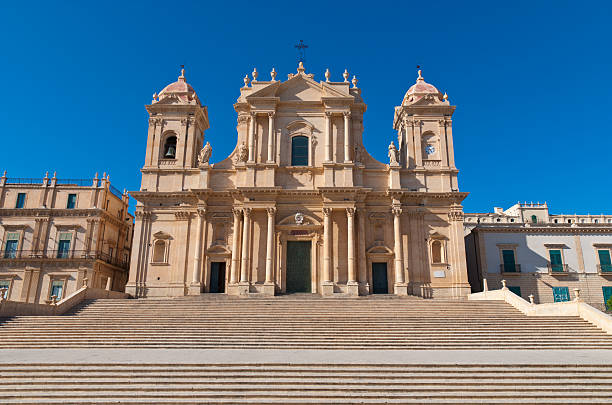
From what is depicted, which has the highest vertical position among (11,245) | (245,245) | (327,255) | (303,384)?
(11,245)

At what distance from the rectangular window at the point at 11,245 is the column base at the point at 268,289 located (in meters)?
18.2

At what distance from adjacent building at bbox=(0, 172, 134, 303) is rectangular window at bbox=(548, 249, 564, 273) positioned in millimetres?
30255

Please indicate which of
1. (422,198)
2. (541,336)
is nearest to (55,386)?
(541,336)

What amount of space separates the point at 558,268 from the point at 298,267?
18107 millimetres

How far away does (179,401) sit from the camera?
9625 mm

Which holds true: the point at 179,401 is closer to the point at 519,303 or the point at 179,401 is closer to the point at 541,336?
the point at 541,336

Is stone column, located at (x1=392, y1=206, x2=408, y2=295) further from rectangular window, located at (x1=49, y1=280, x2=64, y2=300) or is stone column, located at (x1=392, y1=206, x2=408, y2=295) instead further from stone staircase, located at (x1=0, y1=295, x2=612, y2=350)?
rectangular window, located at (x1=49, y1=280, x2=64, y2=300)

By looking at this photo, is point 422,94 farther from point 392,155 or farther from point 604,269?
point 604,269

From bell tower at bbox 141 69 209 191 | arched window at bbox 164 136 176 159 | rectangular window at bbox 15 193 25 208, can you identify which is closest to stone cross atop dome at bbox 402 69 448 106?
bell tower at bbox 141 69 209 191

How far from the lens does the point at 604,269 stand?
31406 mm

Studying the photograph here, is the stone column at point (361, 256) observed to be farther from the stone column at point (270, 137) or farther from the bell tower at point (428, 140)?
the stone column at point (270, 137)

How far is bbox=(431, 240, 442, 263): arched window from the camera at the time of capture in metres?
28.3

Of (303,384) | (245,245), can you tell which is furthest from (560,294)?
(303,384)

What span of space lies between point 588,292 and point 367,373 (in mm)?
26905
